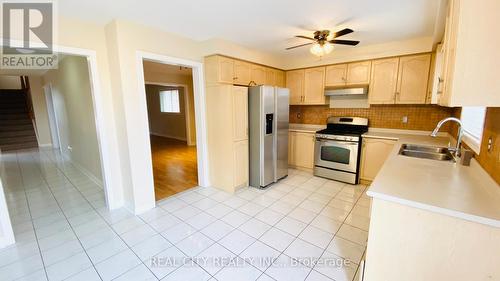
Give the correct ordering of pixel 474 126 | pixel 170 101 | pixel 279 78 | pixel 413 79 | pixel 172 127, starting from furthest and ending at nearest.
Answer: pixel 172 127 < pixel 170 101 < pixel 279 78 < pixel 413 79 < pixel 474 126

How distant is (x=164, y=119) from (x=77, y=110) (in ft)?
15.3

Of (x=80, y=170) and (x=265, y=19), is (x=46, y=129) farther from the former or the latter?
(x=265, y=19)

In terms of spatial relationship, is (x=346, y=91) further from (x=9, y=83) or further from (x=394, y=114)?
(x=9, y=83)

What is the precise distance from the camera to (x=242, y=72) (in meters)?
3.55

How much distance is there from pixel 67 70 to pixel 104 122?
2.50m

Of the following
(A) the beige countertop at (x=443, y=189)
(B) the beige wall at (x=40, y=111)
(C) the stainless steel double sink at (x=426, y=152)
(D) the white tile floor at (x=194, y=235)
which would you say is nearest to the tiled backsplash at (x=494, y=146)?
(A) the beige countertop at (x=443, y=189)

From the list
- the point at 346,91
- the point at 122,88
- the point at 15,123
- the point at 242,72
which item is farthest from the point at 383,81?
the point at 15,123

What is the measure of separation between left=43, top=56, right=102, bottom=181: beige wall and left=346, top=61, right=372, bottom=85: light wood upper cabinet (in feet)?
14.5

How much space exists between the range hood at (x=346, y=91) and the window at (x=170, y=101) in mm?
5765

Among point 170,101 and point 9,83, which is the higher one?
point 9,83

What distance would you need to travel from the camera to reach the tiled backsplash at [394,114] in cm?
338

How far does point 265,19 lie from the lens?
7.97 ft

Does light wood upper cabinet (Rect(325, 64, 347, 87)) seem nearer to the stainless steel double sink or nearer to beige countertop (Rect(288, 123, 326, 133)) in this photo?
beige countertop (Rect(288, 123, 326, 133))

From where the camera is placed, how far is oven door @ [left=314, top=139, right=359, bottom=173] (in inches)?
140
